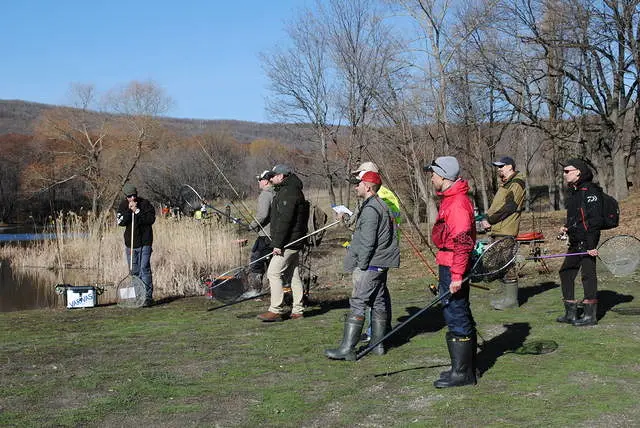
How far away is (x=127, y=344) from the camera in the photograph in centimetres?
778

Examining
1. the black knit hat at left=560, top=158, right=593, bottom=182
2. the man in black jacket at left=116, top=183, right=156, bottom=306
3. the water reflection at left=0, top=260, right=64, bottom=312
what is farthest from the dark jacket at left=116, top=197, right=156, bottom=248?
the black knit hat at left=560, top=158, right=593, bottom=182

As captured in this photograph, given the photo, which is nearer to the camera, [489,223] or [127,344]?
[127,344]

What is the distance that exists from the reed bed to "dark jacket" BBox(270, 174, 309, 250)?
15.5ft

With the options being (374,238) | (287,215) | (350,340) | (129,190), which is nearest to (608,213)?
(374,238)

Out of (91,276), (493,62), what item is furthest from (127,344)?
(493,62)

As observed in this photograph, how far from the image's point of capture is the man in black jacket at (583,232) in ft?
24.7

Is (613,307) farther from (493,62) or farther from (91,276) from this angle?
(493,62)

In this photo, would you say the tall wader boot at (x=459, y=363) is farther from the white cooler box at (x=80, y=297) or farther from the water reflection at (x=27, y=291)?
the water reflection at (x=27, y=291)

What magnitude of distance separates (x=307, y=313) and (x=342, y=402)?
3.95 m

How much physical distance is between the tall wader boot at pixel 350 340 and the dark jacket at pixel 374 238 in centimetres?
47

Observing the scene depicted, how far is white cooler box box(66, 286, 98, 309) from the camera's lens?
11062 millimetres

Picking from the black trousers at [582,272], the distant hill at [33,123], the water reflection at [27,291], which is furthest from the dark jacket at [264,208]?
the distant hill at [33,123]

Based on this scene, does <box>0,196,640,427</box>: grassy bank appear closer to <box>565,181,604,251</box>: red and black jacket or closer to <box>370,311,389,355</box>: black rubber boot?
<box>370,311,389,355</box>: black rubber boot

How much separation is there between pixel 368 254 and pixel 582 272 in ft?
8.56
